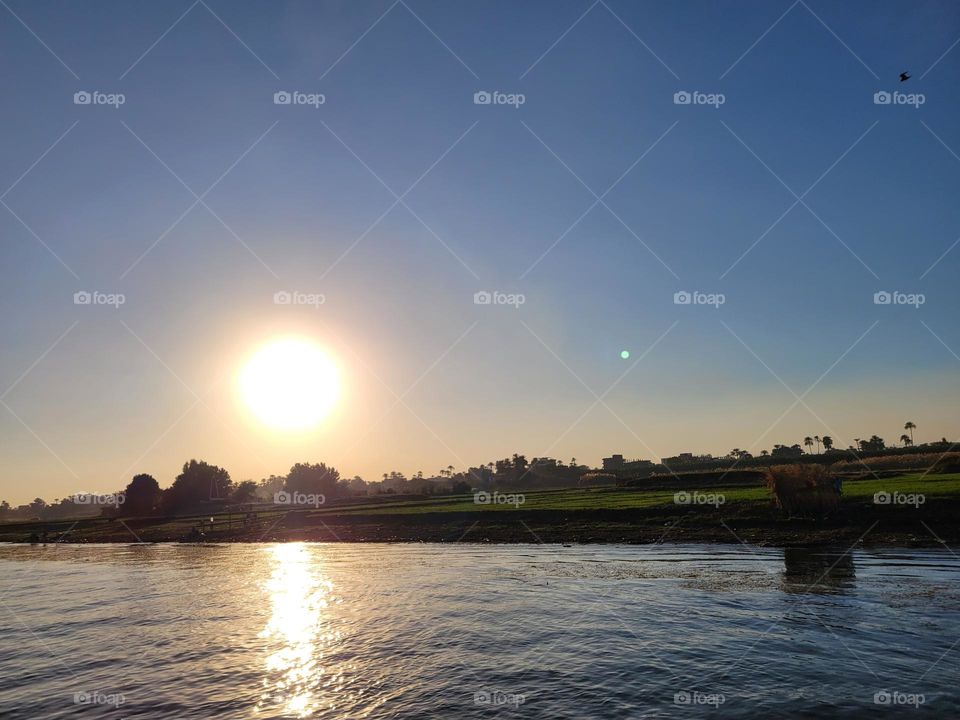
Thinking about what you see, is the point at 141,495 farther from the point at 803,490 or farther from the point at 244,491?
the point at 803,490

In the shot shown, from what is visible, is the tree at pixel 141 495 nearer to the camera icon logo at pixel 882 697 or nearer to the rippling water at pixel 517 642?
the rippling water at pixel 517 642

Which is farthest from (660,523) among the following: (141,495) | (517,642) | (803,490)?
(141,495)

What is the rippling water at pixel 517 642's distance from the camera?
15023 mm

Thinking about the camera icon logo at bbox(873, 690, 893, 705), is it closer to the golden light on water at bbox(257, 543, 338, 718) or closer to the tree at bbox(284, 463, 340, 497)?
the golden light on water at bbox(257, 543, 338, 718)

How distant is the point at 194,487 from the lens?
489ft

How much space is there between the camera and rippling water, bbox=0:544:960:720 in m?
15.0

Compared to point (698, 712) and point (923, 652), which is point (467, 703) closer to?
point (698, 712)

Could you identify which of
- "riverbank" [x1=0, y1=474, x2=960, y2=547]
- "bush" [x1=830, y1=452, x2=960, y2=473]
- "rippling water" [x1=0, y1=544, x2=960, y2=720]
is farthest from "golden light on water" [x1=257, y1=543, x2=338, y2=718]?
"bush" [x1=830, y1=452, x2=960, y2=473]

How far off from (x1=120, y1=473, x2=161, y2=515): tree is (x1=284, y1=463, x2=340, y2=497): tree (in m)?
40.2

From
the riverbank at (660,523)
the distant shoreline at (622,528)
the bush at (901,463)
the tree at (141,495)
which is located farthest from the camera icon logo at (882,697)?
the tree at (141,495)

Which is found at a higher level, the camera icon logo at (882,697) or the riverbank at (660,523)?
the camera icon logo at (882,697)

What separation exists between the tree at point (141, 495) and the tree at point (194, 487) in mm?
4689

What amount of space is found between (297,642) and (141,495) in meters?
139

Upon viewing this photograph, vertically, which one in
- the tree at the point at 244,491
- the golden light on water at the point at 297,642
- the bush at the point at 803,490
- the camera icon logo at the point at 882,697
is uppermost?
the bush at the point at 803,490
